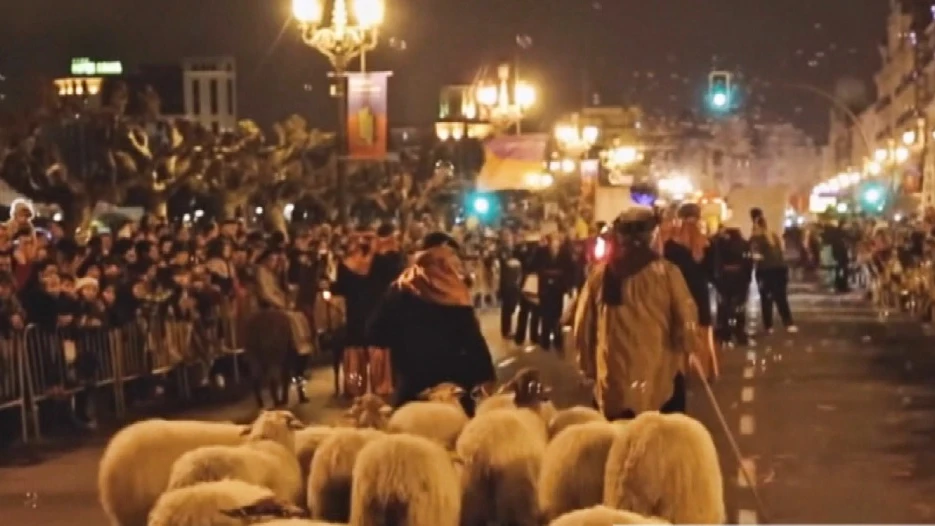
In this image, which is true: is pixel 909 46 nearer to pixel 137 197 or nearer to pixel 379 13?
pixel 137 197

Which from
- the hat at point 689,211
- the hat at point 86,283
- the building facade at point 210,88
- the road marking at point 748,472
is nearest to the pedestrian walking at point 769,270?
the hat at point 689,211

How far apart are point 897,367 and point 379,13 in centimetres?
809

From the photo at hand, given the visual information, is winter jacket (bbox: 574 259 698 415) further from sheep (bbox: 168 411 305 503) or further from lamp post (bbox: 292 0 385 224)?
lamp post (bbox: 292 0 385 224)

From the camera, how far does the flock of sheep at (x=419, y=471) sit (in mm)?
6340

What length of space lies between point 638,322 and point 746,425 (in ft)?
21.1

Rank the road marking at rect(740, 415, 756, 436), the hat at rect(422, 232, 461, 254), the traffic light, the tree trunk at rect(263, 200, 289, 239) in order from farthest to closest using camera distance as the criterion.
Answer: the tree trunk at rect(263, 200, 289, 239) < the traffic light < the road marking at rect(740, 415, 756, 436) < the hat at rect(422, 232, 461, 254)

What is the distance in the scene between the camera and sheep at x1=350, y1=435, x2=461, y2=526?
6.35m

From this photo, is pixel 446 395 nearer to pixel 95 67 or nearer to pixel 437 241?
pixel 437 241

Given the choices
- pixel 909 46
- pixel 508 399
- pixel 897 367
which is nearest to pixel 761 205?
pixel 897 367

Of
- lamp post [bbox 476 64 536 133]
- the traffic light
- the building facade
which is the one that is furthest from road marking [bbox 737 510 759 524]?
the building facade

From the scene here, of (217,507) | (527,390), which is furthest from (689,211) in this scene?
(217,507)

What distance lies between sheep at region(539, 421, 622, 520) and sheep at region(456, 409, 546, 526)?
98mm

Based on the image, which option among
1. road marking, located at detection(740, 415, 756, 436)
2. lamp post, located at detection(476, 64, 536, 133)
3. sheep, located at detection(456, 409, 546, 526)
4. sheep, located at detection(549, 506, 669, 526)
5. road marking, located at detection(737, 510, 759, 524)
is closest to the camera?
sheep, located at detection(549, 506, 669, 526)

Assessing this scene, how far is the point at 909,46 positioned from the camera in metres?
101
